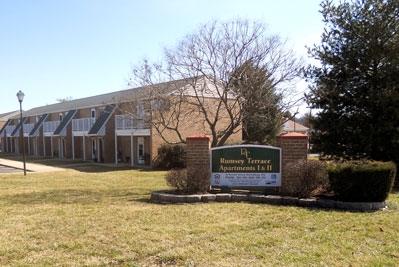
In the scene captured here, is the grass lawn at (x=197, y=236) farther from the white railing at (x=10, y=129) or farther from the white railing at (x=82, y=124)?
the white railing at (x=10, y=129)

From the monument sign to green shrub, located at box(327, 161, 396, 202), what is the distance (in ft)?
5.52

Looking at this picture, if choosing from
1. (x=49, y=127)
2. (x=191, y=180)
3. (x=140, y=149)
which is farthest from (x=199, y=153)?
(x=49, y=127)

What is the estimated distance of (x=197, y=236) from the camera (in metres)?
5.66

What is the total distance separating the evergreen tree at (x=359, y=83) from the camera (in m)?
13.1

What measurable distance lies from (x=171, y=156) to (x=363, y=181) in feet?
56.5

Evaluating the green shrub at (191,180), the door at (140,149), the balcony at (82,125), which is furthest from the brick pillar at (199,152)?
the balcony at (82,125)

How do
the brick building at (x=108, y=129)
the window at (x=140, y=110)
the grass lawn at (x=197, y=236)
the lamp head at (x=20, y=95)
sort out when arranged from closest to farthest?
1. the grass lawn at (x=197, y=236)
2. the window at (x=140, y=110)
3. the brick building at (x=108, y=129)
4. the lamp head at (x=20, y=95)

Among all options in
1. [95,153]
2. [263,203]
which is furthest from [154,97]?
[95,153]

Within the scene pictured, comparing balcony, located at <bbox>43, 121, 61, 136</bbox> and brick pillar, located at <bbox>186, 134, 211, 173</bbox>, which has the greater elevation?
balcony, located at <bbox>43, 121, 61, 136</bbox>

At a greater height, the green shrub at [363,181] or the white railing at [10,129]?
the white railing at [10,129]

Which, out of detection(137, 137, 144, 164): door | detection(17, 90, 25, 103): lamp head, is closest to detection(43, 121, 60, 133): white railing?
detection(137, 137, 144, 164): door

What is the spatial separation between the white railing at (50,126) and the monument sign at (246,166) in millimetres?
34942

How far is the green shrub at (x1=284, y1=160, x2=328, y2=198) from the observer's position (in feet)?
27.5

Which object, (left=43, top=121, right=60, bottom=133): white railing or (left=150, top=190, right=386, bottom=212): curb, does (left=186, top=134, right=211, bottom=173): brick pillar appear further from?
(left=43, top=121, right=60, bottom=133): white railing
